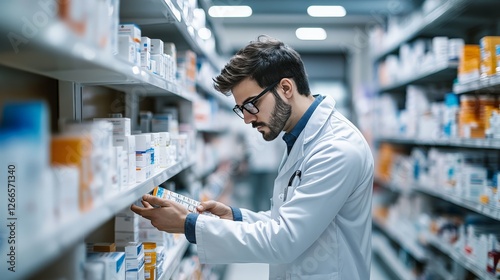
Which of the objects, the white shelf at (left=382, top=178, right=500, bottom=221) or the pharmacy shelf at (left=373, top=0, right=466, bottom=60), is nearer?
the white shelf at (left=382, top=178, right=500, bottom=221)

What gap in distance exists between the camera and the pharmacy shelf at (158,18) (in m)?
2.04

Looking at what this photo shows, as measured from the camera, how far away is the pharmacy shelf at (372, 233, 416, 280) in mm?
4904

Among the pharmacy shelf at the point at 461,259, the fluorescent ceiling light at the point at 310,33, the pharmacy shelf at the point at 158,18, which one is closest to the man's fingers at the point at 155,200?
the pharmacy shelf at the point at 158,18

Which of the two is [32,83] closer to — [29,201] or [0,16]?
[0,16]

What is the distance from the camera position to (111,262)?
1562 millimetres

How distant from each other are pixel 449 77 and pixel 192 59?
2.58 meters

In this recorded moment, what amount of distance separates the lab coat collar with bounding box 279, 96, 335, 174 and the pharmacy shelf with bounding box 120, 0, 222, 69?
2.78 ft

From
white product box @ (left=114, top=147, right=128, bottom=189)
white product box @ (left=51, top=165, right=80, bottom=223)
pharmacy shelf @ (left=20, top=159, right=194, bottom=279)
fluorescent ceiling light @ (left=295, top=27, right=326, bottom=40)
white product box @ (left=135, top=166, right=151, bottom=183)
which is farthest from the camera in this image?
fluorescent ceiling light @ (left=295, top=27, right=326, bottom=40)

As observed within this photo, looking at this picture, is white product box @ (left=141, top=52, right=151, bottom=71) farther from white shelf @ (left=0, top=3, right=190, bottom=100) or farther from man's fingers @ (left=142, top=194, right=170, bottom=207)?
man's fingers @ (left=142, top=194, right=170, bottom=207)

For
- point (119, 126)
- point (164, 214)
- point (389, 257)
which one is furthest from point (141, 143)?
point (389, 257)

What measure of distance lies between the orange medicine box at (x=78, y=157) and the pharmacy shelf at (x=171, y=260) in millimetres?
1053

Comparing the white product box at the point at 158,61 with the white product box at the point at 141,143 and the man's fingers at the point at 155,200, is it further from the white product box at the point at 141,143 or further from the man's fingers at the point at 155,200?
the man's fingers at the point at 155,200

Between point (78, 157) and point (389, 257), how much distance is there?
513 cm

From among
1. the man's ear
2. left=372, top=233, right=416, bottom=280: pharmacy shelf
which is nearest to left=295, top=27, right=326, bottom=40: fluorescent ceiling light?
left=372, top=233, right=416, bottom=280: pharmacy shelf
